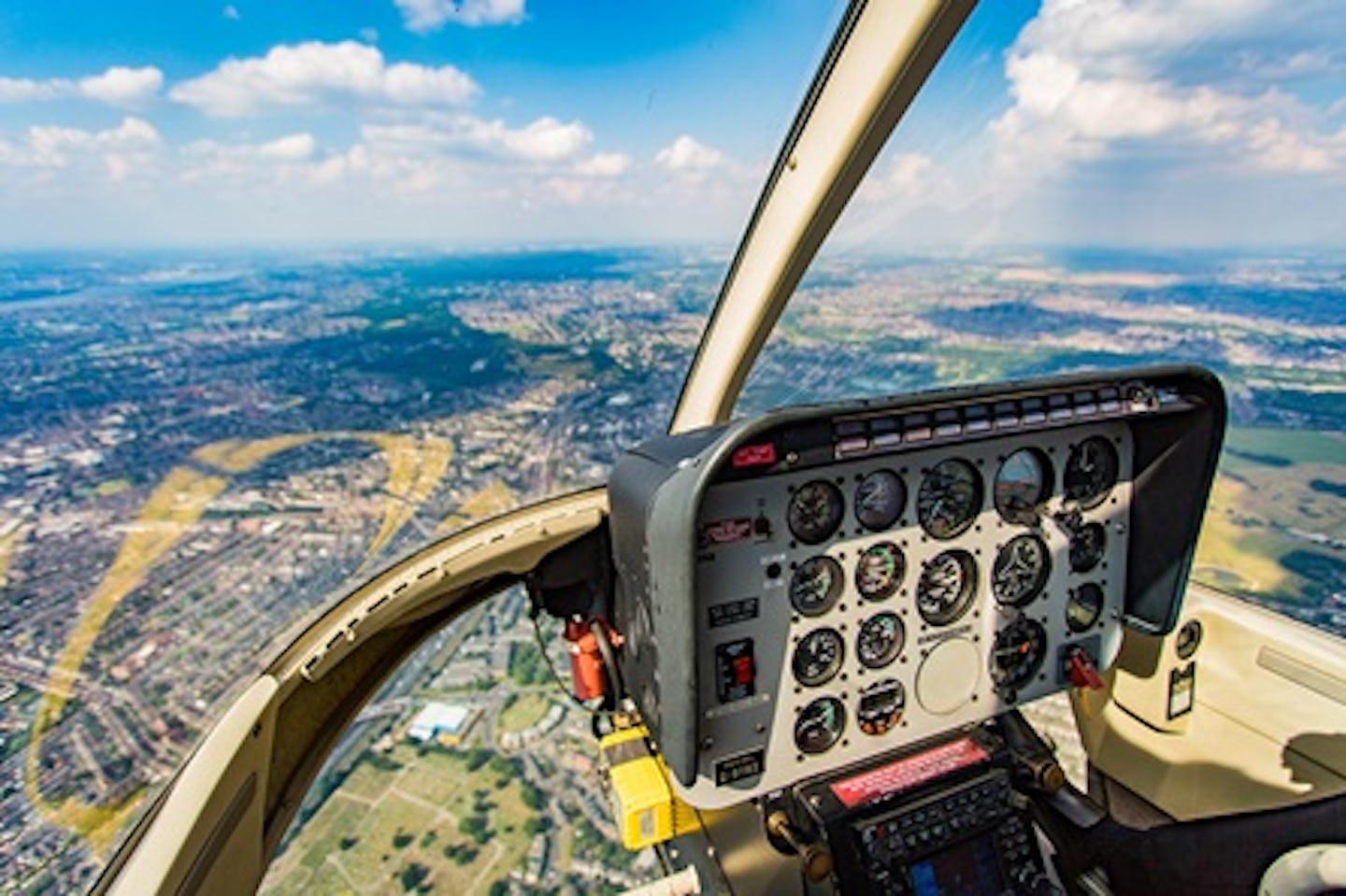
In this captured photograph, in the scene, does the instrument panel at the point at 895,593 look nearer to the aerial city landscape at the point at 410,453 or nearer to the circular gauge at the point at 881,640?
A: the circular gauge at the point at 881,640

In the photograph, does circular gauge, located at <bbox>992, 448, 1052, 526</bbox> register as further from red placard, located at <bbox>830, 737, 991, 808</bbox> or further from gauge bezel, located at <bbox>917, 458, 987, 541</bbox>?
red placard, located at <bbox>830, 737, 991, 808</bbox>

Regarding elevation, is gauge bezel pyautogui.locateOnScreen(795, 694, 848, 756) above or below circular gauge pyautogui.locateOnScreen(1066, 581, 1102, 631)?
below

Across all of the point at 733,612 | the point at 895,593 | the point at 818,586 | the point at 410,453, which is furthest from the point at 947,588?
the point at 410,453

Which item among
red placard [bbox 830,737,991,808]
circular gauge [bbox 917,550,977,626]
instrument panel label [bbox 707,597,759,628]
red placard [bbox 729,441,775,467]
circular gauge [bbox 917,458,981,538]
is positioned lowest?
red placard [bbox 830,737,991,808]

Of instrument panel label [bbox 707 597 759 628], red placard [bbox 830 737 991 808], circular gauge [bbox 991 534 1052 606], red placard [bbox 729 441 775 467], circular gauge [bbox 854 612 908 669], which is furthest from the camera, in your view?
circular gauge [bbox 991 534 1052 606]

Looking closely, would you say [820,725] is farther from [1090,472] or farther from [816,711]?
[1090,472]

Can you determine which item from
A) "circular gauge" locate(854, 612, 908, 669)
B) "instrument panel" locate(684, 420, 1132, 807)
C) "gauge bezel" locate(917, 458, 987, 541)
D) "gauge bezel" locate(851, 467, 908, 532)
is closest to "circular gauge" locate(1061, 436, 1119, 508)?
"instrument panel" locate(684, 420, 1132, 807)

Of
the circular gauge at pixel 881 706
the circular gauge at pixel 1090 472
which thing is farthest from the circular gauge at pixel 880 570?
the circular gauge at pixel 1090 472
